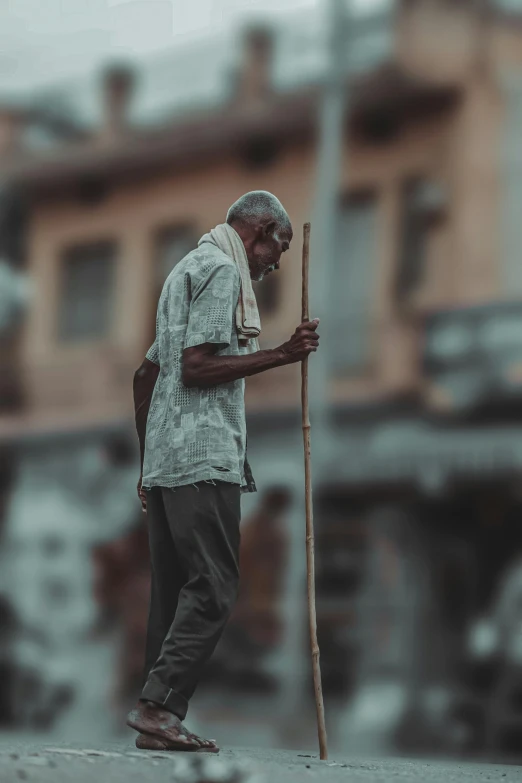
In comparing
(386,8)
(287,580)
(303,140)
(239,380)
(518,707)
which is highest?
(386,8)

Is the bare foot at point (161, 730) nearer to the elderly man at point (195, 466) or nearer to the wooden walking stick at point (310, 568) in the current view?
the elderly man at point (195, 466)

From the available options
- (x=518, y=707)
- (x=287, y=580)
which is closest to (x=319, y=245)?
(x=287, y=580)

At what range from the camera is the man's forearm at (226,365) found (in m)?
3.94

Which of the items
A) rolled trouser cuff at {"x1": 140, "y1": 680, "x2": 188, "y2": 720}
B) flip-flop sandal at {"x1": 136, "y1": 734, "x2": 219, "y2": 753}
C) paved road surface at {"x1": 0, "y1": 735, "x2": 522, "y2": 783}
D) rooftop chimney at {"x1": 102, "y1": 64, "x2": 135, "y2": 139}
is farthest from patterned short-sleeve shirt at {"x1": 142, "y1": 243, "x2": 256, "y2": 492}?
rooftop chimney at {"x1": 102, "y1": 64, "x2": 135, "y2": 139}

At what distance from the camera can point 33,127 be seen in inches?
693

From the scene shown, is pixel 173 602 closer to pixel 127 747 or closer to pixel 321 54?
pixel 127 747

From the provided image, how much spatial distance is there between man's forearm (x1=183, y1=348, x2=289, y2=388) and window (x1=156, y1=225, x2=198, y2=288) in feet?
40.3

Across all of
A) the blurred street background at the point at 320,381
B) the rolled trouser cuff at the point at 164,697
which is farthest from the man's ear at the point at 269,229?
the blurred street background at the point at 320,381

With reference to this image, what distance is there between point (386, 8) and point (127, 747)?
485 inches

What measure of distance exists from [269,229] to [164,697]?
1274mm

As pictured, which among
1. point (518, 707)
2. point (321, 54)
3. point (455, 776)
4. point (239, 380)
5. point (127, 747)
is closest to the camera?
point (455, 776)

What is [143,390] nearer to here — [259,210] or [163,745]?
[259,210]

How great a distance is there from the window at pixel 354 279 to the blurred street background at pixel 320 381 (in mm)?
26

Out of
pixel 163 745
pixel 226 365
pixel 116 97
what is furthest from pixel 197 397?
pixel 116 97
